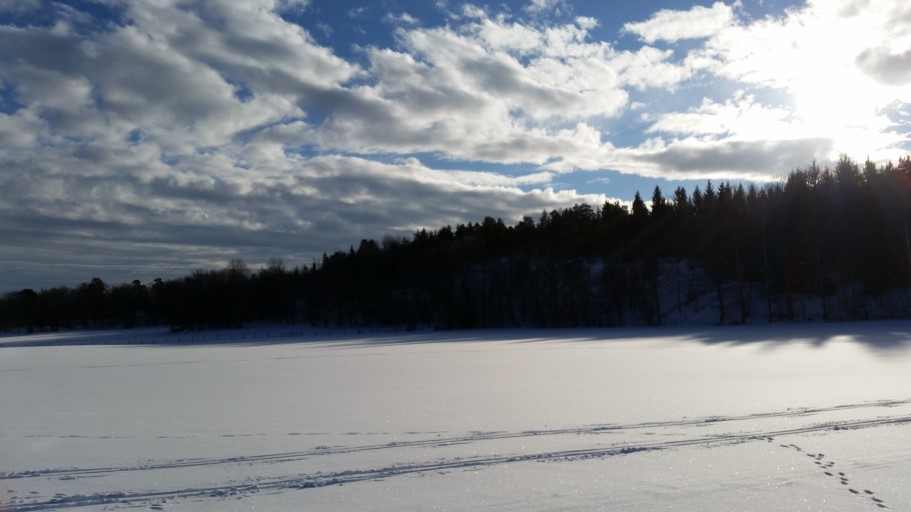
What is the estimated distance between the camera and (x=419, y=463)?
9195 mm

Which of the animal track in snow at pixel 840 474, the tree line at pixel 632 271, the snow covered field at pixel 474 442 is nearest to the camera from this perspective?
the animal track in snow at pixel 840 474

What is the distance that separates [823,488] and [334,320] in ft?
315

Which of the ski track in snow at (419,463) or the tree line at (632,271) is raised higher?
the tree line at (632,271)

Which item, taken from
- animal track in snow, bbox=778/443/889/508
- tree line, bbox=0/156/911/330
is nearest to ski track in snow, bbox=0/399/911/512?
animal track in snow, bbox=778/443/889/508

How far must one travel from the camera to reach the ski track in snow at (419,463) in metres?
7.68

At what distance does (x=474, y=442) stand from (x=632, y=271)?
6661 cm

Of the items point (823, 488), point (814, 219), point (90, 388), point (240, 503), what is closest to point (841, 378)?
point (823, 488)

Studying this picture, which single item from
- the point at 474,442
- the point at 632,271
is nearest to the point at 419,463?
the point at 474,442

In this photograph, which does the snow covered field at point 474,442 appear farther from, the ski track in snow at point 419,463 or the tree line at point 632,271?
the tree line at point 632,271

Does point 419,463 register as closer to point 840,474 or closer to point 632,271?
point 840,474

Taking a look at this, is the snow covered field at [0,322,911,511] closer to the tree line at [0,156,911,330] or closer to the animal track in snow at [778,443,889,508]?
the animal track in snow at [778,443,889,508]

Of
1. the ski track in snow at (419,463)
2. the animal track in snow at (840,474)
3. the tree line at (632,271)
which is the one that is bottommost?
the animal track in snow at (840,474)

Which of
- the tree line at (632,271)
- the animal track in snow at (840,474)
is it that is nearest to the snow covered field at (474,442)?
the animal track in snow at (840,474)

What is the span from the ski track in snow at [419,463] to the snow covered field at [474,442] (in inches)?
1.5
